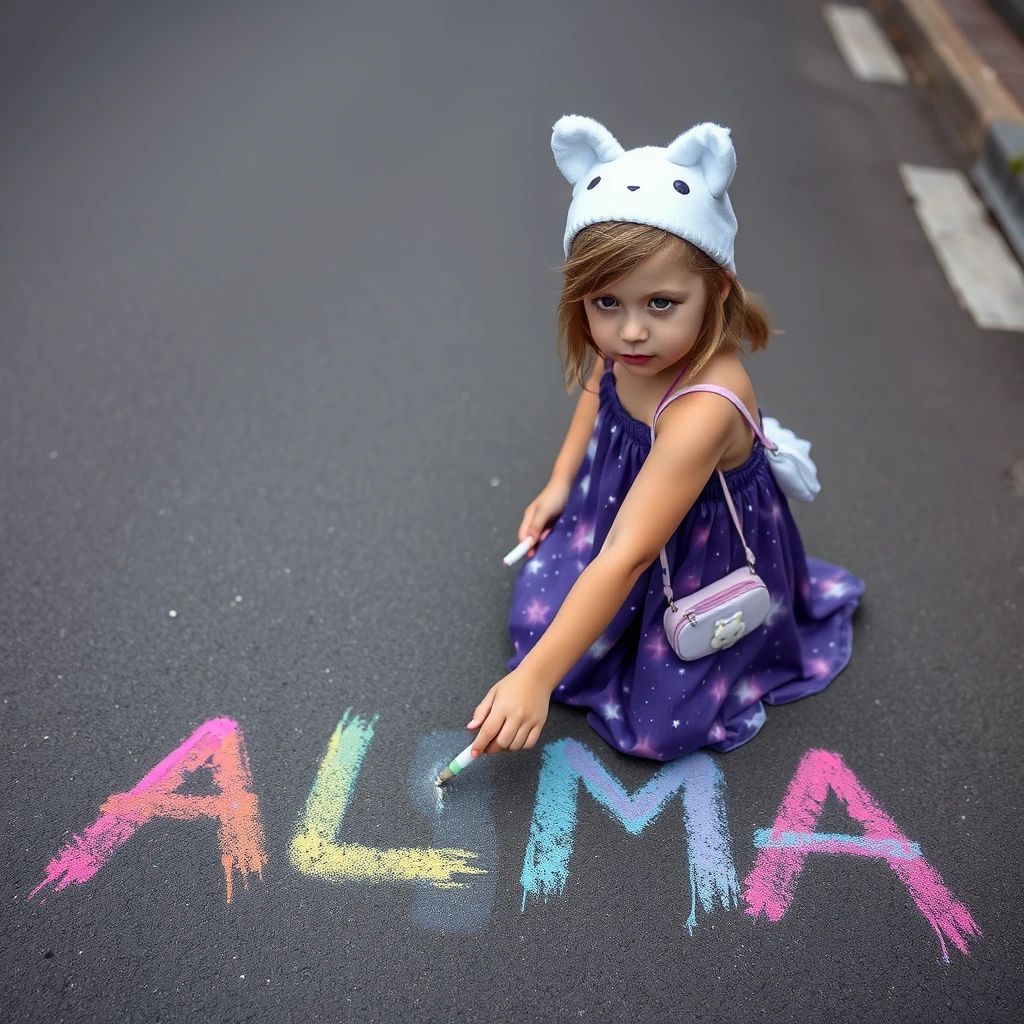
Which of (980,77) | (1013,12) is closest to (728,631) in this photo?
(980,77)

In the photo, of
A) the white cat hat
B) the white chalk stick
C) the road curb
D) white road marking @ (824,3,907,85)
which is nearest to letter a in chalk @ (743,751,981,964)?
the white chalk stick

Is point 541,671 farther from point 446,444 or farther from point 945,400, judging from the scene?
point 945,400

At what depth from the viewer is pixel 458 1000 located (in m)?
1.60

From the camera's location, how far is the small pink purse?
5.99ft

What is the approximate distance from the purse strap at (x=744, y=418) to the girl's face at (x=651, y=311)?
7 cm

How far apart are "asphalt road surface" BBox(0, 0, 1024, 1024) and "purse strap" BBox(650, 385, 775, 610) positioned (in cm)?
40

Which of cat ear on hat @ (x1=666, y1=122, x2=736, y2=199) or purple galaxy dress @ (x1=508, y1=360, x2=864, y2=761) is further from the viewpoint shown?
purple galaxy dress @ (x1=508, y1=360, x2=864, y2=761)

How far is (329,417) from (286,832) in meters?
1.35

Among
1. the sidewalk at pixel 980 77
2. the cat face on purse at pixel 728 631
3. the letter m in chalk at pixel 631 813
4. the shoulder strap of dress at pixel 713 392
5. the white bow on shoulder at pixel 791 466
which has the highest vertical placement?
the shoulder strap of dress at pixel 713 392

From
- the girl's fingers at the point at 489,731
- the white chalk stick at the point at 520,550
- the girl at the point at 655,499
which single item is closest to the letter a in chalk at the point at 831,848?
the girl at the point at 655,499

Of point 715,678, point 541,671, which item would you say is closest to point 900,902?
point 715,678

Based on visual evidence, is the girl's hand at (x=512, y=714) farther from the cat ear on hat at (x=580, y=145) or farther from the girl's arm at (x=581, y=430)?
the cat ear on hat at (x=580, y=145)

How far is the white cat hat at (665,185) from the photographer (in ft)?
4.90

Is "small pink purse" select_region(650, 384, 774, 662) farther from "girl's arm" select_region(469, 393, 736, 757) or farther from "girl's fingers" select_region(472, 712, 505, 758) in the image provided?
"girl's fingers" select_region(472, 712, 505, 758)
